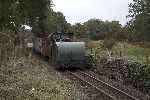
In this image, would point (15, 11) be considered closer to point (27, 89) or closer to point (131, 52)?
point (27, 89)

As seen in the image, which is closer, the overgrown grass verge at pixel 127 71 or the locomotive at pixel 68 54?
the overgrown grass verge at pixel 127 71

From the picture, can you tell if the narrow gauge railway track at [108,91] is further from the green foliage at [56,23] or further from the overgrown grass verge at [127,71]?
the green foliage at [56,23]

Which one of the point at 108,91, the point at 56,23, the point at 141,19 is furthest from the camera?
the point at 56,23

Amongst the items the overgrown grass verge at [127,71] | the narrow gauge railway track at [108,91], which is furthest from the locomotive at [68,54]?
the narrow gauge railway track at [108,91]

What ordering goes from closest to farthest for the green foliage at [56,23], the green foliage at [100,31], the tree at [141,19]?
1. the tree at [141,19]
2. the green foliage at [100,31]
3. the green foliage at [56,23]

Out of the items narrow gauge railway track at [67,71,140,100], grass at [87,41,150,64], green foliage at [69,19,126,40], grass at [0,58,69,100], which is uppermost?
green foliage at [69,19,126,40]

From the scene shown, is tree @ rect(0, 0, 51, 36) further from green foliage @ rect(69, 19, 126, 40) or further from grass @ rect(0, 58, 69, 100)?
green foliage @ rect(69, 19, 126, 40)

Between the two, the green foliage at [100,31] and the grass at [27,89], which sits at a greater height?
the green foliage at [100,31]

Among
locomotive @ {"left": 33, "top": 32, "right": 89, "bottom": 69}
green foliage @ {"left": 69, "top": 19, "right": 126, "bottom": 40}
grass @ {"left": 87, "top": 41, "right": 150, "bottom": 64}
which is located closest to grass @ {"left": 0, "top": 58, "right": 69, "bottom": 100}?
locomotive @ {"left": 33, "top": 32, "right": 89, "bottom": 69}

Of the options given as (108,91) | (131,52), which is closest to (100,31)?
(131,52)

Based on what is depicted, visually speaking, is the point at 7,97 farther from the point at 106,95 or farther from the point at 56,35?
the point at 56,35

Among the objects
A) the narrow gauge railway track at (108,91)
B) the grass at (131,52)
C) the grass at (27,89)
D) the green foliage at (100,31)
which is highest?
the green foliage at (100,31)

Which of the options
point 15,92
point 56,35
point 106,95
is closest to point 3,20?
point 15,92

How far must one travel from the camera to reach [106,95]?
16062 millimetres
